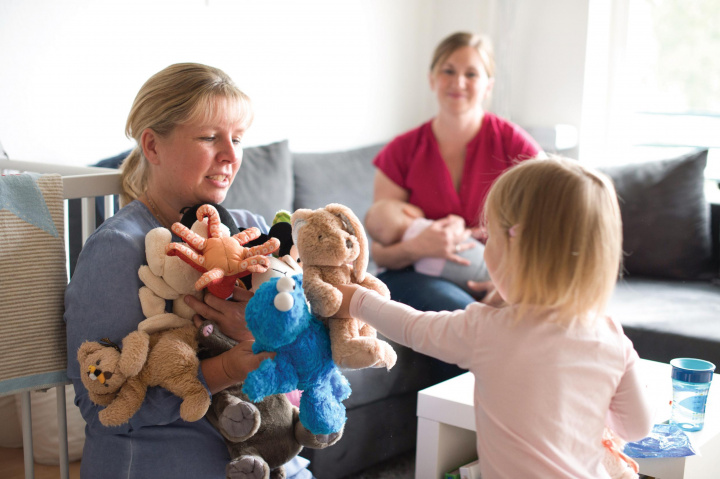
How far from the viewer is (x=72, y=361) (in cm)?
122

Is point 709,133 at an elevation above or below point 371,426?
above

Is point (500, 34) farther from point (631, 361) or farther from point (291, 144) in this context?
point (631, 361)

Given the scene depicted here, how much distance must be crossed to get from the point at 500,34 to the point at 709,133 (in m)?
1.11

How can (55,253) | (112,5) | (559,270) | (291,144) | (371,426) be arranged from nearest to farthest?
1. (559,270)
2. (55,253)
3. (371,426)
4. (112,5)
5. (291,144)

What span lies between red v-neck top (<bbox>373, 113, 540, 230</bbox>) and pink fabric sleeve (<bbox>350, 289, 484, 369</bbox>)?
1.57 metres

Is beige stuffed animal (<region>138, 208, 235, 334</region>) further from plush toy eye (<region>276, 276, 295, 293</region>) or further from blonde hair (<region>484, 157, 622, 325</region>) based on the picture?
blonde hair (<region>484, 157, 622, 325</region>)

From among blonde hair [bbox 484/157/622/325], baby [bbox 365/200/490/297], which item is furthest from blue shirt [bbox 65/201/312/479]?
baby [bbox 365/200/490/297]

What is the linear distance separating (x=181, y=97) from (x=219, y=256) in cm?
31

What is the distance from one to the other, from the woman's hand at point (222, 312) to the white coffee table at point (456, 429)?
65cm

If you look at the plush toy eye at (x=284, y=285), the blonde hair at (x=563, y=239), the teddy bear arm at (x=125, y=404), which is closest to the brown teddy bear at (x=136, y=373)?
the teddy bear arm at (x=125, y=404)

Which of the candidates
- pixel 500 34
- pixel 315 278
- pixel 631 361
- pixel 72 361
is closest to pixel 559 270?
pixel 631 361

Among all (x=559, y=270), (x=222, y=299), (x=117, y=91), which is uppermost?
(x=117, y=91)

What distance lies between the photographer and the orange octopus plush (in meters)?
1.15

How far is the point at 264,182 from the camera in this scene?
267 centimetres
